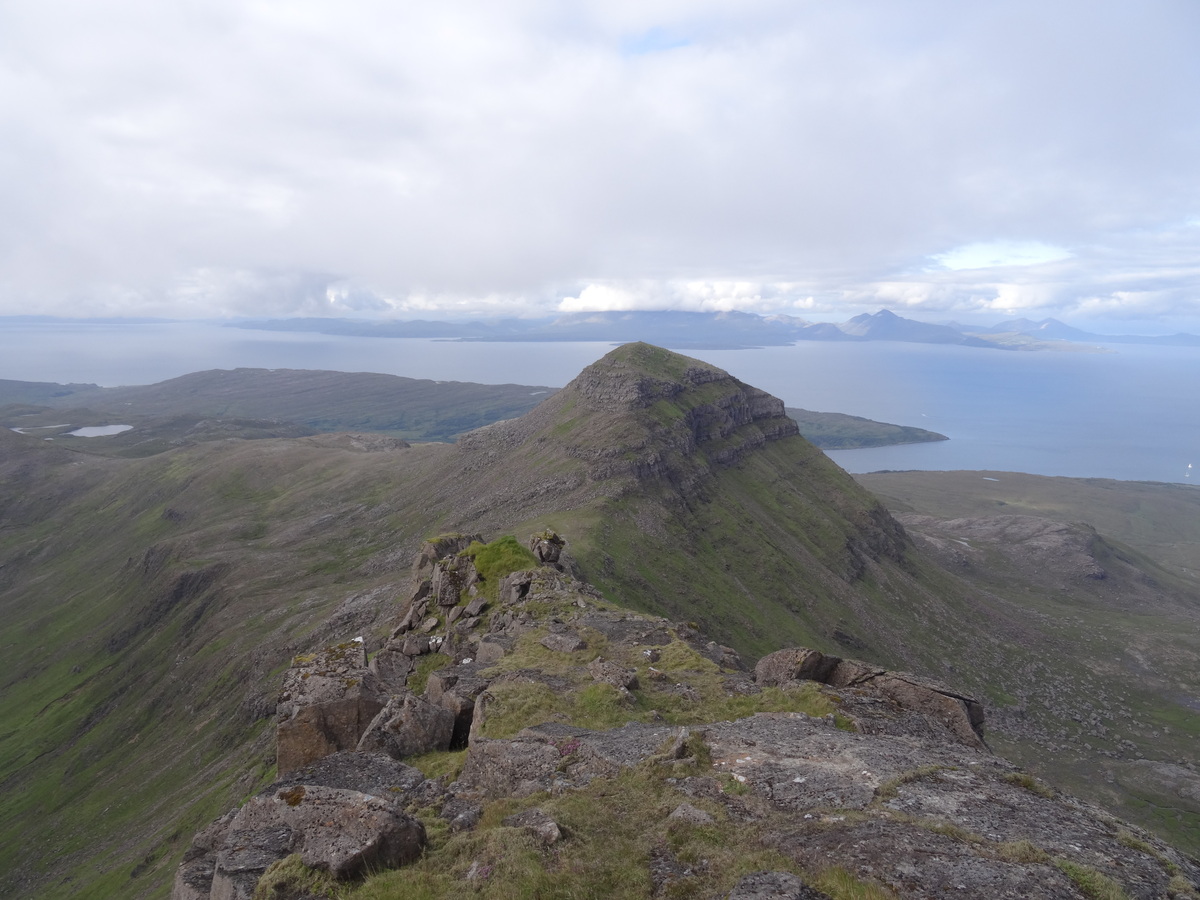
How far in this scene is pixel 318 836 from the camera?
1391 cm

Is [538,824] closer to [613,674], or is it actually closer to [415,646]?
[613,674]

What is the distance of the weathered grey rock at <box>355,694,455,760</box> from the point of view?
21516mm

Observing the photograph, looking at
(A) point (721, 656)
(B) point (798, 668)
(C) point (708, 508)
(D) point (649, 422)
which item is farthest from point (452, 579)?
(D) point (649, 422)

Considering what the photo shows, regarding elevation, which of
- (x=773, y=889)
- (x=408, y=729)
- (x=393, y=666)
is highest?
(x=773, y=889)

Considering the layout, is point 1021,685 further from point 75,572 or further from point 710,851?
point 75,572

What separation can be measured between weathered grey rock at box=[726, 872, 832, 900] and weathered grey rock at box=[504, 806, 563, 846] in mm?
4156

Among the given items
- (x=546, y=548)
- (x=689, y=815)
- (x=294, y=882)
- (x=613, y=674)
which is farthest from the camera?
(x=546, y=548)

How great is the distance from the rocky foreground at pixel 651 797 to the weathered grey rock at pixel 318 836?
0.04m

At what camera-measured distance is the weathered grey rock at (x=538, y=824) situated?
46.9ft

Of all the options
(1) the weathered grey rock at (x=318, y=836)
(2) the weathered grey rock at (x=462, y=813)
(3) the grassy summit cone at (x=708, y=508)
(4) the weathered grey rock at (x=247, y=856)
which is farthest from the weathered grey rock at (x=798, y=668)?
(3) the grassy summit cone at (x=708, y=508)

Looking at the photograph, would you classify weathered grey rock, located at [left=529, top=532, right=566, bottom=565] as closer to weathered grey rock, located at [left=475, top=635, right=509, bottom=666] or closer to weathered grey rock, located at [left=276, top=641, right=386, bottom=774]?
weathered grey rock, located at [left=475, top=635, right=509, bottom=666]

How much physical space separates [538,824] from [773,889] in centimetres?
565

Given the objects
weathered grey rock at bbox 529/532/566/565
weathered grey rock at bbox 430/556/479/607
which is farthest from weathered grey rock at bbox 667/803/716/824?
weathered grey rock at bbox 529/532/566/565

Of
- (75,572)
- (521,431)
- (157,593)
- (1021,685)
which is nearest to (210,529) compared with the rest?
(157,593)
